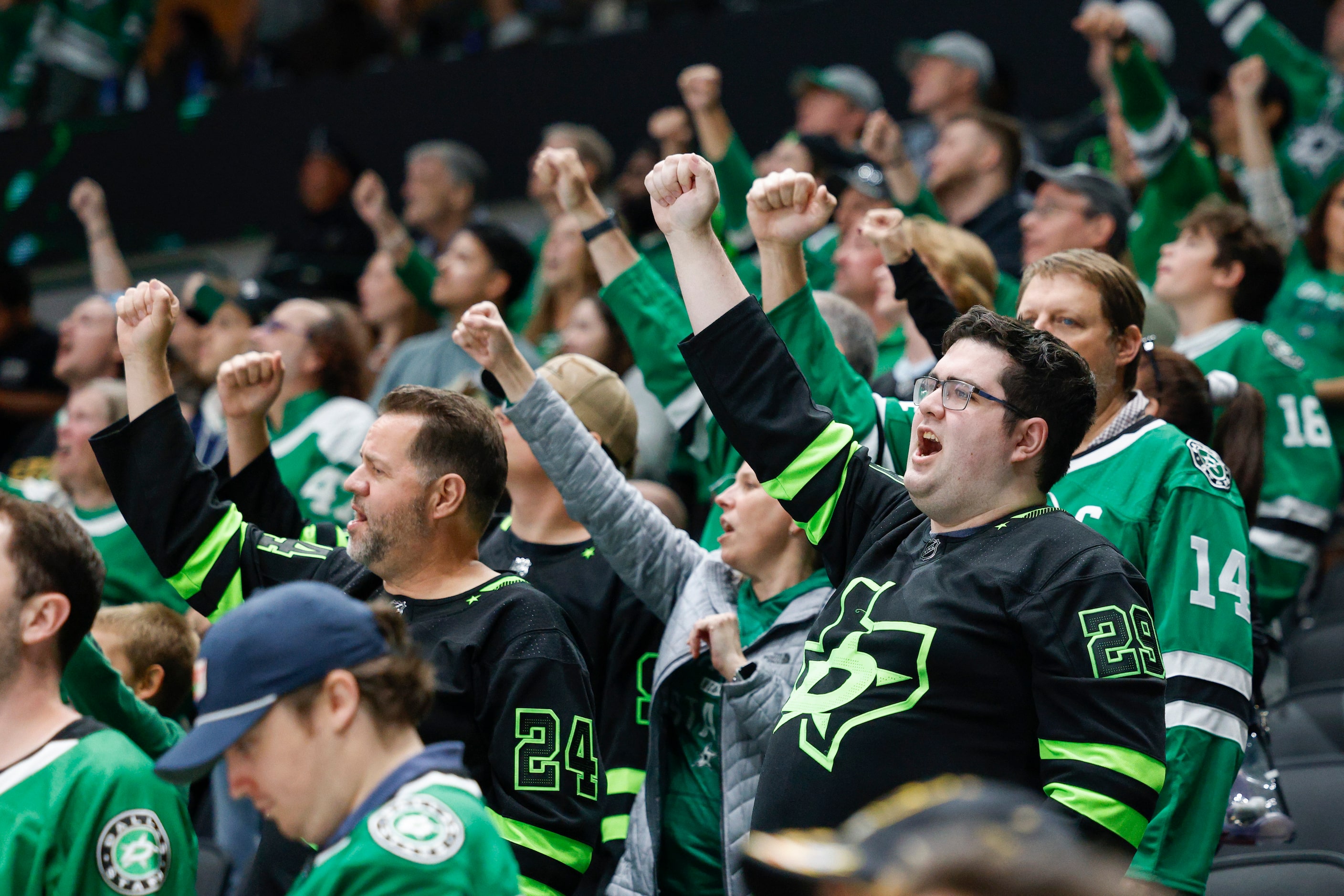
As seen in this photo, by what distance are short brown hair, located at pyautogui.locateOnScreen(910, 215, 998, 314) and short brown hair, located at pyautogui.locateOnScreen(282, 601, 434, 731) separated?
7.29 ft

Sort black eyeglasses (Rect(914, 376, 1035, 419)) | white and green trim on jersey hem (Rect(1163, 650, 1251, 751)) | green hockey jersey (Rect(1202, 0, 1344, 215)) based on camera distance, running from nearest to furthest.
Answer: black eyeglasses (Rect(914, 376, 1035, 419)), white and green trim on jersey hem (Rect(1163, 650, 1251, 751)), green hockey jersey (Rect(1202, 0, 1344, 215))

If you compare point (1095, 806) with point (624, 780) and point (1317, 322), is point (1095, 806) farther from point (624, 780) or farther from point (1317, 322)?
point (1317, 322)

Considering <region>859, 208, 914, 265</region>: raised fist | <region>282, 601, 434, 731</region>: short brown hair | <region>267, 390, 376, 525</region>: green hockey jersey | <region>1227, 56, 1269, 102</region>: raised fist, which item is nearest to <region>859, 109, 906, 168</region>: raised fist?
<region>859, 208, 914, 265</region>: raised fist

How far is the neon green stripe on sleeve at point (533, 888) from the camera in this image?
8.18ft

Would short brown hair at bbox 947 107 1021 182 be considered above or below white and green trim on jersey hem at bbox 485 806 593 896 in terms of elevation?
above

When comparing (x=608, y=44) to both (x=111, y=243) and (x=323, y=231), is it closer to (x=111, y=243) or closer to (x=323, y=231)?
(x=323, y=231)

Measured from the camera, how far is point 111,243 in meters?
6.74

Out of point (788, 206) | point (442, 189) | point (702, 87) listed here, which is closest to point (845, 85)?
point (702, 87)

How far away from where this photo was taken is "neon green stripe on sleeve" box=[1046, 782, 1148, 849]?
207cm

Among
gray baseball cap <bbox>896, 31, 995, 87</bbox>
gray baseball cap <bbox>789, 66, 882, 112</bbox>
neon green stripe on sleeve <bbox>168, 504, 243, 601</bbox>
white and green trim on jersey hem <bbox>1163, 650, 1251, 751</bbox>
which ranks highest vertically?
gray baseball cap <bbox>896, 31, 995, 87</bbox>

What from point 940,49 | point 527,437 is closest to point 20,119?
point 940,49

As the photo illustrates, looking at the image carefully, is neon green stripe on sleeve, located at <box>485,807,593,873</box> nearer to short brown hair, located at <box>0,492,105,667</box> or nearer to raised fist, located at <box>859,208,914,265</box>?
short brown hair, located at <box>0,492,105,667</box>

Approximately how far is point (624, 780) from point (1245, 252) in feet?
8.01

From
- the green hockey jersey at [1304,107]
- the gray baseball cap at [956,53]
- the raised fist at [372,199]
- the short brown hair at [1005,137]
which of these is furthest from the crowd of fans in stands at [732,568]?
the gray baseball cap at [956,53]
